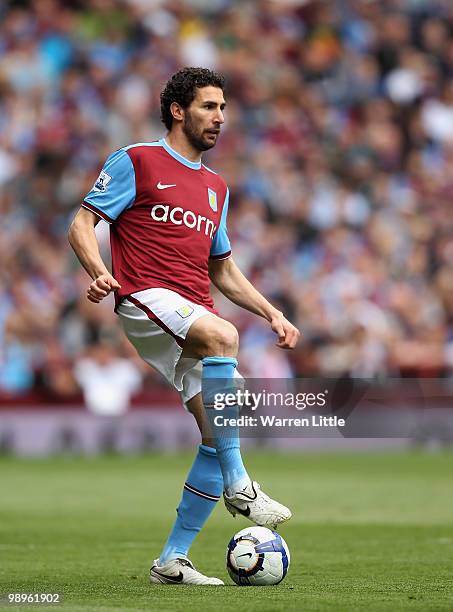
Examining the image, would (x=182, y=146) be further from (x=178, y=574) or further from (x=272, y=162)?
(x=272, y=162)

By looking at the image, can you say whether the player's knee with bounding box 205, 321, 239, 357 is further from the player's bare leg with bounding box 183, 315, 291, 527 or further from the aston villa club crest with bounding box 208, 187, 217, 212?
the aston villa club crest with bounding box 208, 187, 217, 212

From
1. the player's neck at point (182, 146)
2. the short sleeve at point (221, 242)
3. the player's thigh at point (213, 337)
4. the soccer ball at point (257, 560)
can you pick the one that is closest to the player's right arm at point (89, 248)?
the player's thigh at point (213, 337)

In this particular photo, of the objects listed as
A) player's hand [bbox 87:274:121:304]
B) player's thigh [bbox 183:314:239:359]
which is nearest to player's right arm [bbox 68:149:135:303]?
player's hand [bbox 87:274:121:304]

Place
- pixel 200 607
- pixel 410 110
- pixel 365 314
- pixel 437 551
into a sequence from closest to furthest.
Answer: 1. pixel 200 607
2. pixel 437 551
3. pixel 365 314
4. pixel 410 110

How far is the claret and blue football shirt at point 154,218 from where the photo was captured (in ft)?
21.9

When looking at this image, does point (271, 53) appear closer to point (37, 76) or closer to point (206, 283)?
point (37, 76)

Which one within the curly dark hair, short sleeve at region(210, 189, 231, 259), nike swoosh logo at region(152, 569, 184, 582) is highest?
the curly dark hair

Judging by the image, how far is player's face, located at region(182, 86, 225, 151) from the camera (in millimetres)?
6754

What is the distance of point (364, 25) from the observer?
23.0 meters

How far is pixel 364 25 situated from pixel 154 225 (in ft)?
56.0

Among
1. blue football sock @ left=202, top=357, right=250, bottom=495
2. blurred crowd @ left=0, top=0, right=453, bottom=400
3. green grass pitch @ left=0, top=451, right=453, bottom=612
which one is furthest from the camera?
blurred crowd @ left=0, top=0, right=453, bottom=400

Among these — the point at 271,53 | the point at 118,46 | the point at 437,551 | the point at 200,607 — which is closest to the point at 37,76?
the point at 118,46

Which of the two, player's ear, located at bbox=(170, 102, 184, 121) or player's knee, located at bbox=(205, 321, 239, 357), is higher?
player's ear, located at bbox=(170, 102, 184, 121)

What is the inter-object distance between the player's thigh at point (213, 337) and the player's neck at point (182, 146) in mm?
935
